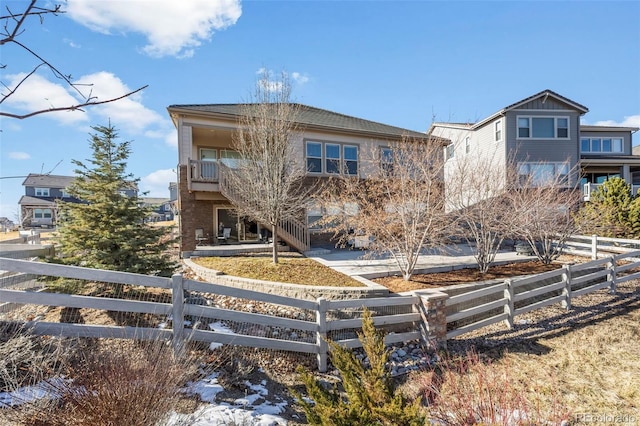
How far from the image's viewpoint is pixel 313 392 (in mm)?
2516

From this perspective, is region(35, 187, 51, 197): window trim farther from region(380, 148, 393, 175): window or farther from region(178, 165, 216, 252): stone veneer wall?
region(380, 148, 393, 175): window

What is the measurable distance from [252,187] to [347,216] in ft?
11.7

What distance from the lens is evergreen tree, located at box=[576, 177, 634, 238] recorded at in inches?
575

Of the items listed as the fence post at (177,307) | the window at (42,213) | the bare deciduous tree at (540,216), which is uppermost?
the window at (42,213)

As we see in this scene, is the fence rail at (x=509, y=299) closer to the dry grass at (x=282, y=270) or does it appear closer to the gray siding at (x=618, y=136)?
the dry grass at (x=282, y=270)

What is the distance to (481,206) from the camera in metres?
9.94

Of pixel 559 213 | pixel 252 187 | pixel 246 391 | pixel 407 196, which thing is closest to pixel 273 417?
pixel 246 391

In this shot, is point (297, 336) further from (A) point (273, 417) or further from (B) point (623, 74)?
(B) point (623, 74)

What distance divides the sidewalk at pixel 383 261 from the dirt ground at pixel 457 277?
302 millimetres

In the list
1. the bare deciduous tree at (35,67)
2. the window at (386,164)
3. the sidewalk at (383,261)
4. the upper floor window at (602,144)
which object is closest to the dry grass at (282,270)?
the sidewalk at (383,261)

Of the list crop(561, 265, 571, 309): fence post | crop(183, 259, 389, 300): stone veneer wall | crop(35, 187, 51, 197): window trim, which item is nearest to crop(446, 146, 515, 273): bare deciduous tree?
crop(561, 265, 571, 309): fence post

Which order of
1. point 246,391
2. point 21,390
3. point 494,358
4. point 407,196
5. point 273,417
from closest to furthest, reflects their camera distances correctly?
point 21,390
point 273,417
point 246,391
point 494,358
point 407,196

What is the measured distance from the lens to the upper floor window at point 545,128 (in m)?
21.1

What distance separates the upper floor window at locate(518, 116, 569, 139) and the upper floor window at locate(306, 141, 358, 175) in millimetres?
13453
